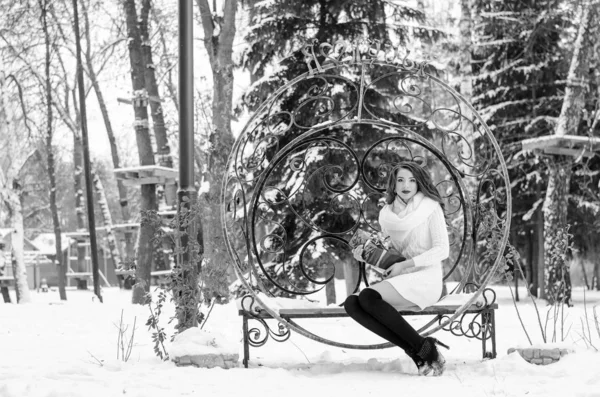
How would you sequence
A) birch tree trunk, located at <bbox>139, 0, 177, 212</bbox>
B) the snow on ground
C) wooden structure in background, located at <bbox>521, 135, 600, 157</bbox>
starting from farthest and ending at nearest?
1. birch tree trunk, located at <bbox>139, 0, 177, 212</bbox>
2. wooden structure in background, located at <bbox>521, 135, 600, 157</bbox>
3. the snow on ground

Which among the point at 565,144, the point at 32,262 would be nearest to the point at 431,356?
the point at 565,144

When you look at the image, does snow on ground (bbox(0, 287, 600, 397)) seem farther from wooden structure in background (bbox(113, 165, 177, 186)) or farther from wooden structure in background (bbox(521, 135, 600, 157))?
wooden structure in background (bbox(113, 165, 177, 186))

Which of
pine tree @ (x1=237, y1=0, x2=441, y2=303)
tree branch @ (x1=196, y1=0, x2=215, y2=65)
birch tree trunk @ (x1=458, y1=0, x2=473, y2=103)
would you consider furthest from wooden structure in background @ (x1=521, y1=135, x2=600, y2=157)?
tree branch @ (x1=196, y1=0, x2=215, y2=65)

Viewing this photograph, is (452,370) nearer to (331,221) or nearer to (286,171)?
(331,221)

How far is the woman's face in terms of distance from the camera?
187 inches

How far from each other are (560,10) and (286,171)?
6479 millimetres

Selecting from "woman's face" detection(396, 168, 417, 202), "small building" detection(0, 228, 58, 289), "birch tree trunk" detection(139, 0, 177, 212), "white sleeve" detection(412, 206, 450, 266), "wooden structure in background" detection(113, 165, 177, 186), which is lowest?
"small building" detection(0, 228, 58, 289)

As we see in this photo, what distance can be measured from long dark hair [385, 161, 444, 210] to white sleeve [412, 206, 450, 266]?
90mm

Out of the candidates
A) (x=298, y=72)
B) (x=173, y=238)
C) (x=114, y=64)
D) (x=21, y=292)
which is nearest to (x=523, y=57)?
(x=298, y=72)

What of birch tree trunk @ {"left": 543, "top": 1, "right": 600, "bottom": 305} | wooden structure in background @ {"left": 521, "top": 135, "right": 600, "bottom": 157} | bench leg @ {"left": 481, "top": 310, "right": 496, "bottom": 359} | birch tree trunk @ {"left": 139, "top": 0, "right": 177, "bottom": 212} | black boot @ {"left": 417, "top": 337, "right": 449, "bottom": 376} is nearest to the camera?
black boot @ {"left": 417, "top": 337, "right": 449, "bottom": 376}

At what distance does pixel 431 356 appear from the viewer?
4.34 m

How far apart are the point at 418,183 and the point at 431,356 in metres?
1.06

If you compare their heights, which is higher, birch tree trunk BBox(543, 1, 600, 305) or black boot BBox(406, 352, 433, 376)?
birch tree trunk BBox(543, 1, 600, 305)

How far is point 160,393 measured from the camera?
372cm
